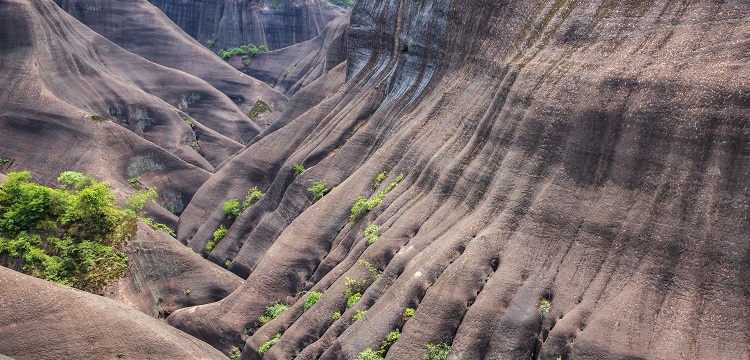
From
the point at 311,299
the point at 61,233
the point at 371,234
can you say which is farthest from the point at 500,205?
the point at 61,233

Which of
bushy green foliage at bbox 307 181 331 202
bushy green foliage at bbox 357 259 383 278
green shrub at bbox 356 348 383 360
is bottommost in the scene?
bushy green foliage at bbox 307 181 331 202

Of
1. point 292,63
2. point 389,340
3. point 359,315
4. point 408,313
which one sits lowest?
point 292,63

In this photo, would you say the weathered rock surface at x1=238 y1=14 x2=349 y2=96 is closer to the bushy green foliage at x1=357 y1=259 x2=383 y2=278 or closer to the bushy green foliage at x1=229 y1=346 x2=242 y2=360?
the bushy green foliage at x1=229 y1=346 x2=242 y2=360

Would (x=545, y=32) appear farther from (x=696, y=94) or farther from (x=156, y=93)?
(x=156, y=93)

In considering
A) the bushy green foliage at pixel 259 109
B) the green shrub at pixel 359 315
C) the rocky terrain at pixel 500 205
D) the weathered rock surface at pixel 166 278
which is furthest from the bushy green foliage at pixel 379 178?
the bushy green foliage at pixel 259 109

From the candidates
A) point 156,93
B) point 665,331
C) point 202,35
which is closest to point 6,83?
point 156,93

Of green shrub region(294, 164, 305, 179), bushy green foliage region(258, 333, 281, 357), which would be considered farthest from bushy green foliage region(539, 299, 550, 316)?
green shrub region(294, 164, 305, 179)

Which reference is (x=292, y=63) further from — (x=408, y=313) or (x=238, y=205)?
(x=408, y=313)
